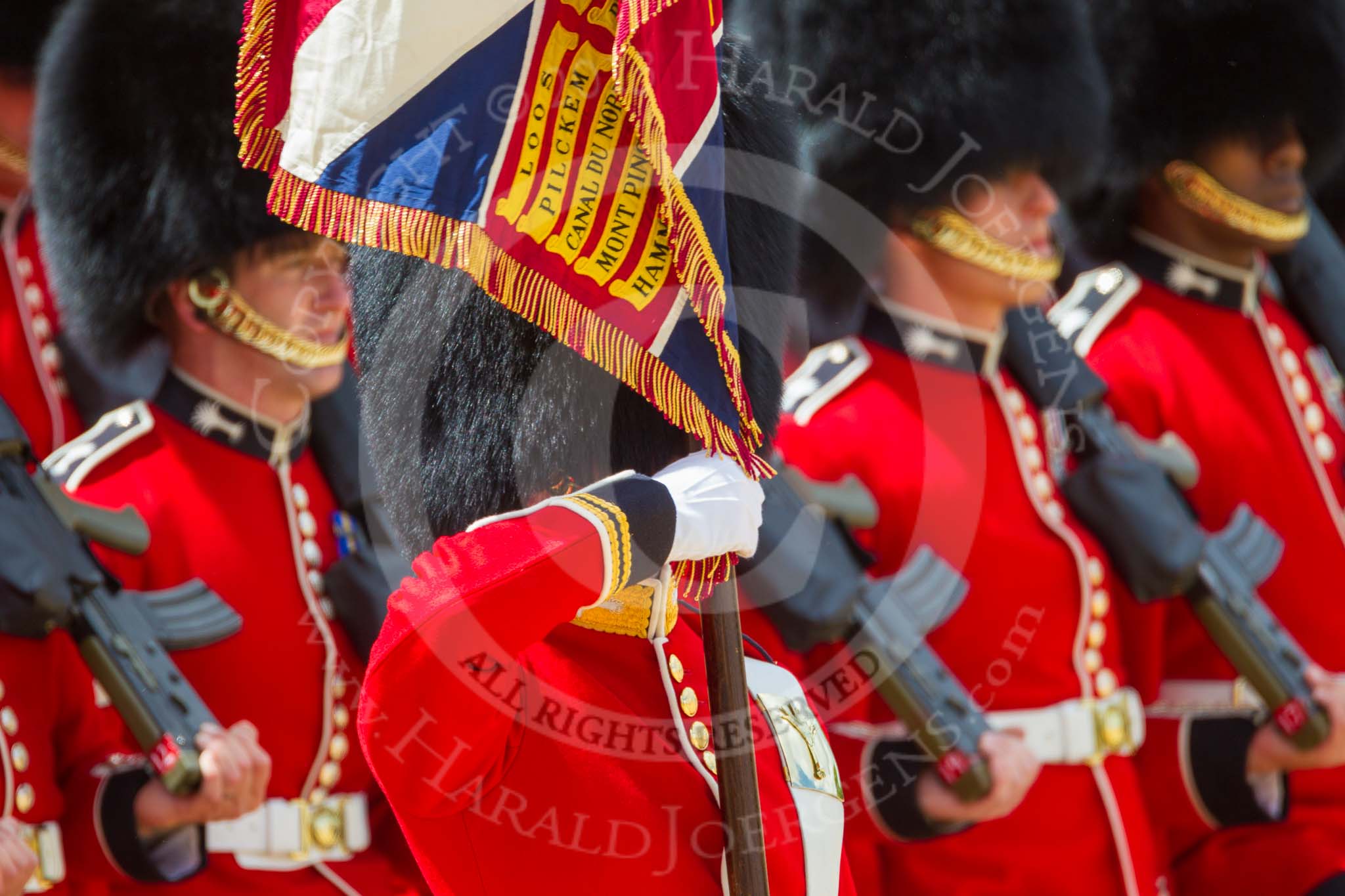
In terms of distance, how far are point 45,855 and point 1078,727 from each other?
1.61m

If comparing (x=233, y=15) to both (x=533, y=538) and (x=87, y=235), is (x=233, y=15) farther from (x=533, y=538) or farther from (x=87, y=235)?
(x=533, y=538)

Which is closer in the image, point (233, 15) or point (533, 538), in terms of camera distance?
point (533, 538)

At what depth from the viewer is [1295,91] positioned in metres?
3.99

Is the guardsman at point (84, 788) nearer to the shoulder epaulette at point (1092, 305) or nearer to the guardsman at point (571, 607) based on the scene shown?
the guardsman at point (571, 607)

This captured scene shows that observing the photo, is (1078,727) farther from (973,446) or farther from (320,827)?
(320,827)

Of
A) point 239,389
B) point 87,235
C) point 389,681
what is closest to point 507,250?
point 389,681

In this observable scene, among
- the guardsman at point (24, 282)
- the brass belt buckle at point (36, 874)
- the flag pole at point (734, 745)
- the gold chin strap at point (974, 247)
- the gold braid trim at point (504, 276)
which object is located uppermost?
the gold braid trim at point (504, 276)

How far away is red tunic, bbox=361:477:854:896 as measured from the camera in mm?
1544

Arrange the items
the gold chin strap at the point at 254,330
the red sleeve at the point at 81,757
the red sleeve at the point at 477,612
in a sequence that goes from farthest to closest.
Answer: the gold chin strap at the point at 254,330, the red sleeve at the point at 81,757, the red sleeve at the point at 477,612

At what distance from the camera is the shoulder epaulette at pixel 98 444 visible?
2.87 metres

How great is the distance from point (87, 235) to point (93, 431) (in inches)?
14.4

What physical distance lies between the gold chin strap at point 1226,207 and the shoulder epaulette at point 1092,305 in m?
0.20

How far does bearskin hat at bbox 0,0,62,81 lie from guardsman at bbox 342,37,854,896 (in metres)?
2.00

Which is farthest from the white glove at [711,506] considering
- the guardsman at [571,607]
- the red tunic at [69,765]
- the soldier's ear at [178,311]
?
the soldier's ear at [178,311]
